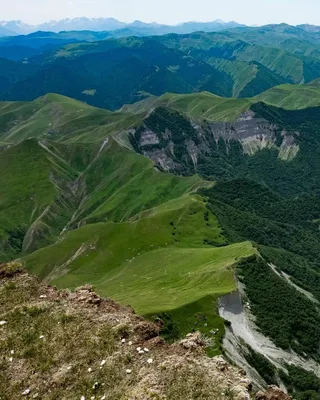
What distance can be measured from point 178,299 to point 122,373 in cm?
10341

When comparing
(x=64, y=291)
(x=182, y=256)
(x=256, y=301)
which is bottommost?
(x=182, y=256)

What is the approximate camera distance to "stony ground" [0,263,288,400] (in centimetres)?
2980

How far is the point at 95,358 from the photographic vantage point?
33.4 metres

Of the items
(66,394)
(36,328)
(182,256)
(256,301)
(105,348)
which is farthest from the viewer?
(182,256)

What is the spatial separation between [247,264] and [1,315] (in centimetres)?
12859

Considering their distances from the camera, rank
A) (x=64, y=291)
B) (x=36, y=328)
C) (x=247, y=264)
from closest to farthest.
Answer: (x=36, y=328) < (x=64, y=291) < (x=247, y=264)

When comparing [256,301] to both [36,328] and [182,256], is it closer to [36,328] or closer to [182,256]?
[182,256]

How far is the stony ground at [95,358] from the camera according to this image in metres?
29.8

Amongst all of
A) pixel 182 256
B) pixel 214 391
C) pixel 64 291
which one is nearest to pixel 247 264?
pixel 182 256

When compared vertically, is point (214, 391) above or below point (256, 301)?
above

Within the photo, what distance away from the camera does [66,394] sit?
101 ft

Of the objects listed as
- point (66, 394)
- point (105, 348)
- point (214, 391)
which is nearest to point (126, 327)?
point (105, 348)

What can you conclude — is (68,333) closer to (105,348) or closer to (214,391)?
(105,348)

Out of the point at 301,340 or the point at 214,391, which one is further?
the point at 301,340
